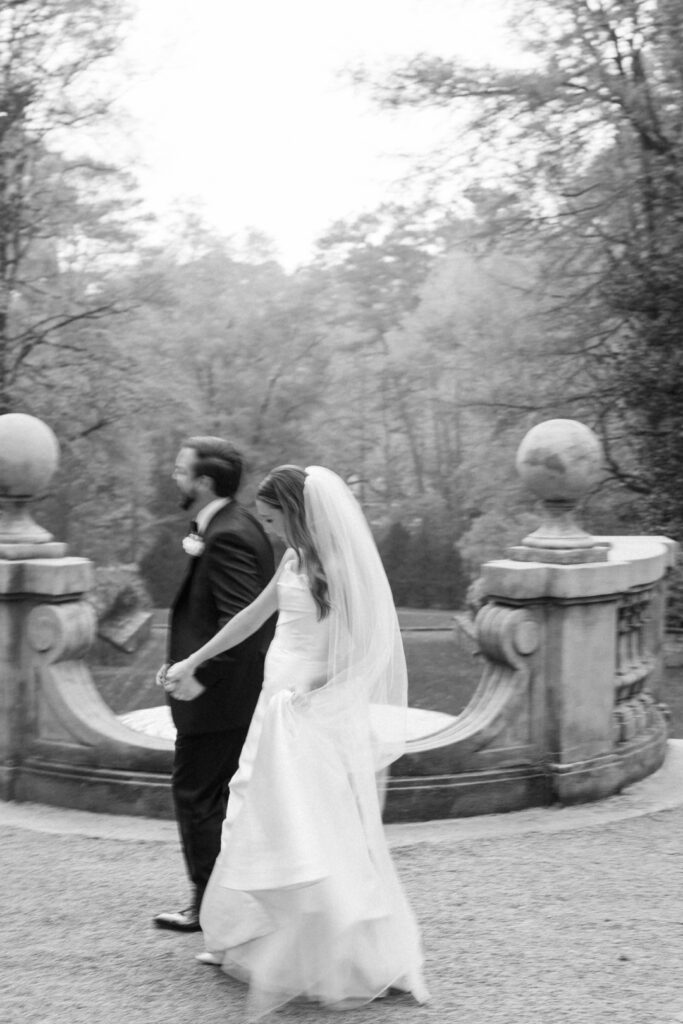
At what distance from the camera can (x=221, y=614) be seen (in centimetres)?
391

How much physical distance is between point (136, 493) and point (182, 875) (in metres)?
18.7

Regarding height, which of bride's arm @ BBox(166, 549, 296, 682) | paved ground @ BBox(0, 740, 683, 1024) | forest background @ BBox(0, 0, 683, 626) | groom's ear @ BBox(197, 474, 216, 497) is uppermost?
forest background @ BBox(0, 0, 683, 626)

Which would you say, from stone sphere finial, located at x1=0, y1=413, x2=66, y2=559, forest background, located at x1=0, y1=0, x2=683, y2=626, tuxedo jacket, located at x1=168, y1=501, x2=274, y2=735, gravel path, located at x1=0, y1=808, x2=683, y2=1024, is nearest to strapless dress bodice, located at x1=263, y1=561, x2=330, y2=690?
tuxedo jacket, located at x1=168, y1=501, x2=274, y2=735

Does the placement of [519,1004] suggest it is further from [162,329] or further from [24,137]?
[162,329]

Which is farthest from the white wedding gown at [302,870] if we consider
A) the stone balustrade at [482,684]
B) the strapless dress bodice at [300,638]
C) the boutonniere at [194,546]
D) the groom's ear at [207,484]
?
the stone balustrade at [482,684]

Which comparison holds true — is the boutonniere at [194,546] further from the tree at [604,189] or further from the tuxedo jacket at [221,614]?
the tree at [604,189]

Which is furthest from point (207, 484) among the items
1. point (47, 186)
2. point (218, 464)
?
point (47, 186)

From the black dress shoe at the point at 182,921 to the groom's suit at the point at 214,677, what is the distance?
0.06 metres

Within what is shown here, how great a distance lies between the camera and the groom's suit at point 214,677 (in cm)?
389

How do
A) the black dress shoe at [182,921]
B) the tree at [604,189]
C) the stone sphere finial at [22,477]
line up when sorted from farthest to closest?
1. the tree at [604,189]
2. the stone sphere finial at [22,477]
3. the black dress shoe at [182,921]

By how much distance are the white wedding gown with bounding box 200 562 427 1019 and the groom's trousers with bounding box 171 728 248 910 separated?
0.83 ft

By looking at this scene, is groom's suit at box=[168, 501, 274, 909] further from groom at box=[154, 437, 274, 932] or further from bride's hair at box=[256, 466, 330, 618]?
bride's hair at box=[256, 466, 330, 618]

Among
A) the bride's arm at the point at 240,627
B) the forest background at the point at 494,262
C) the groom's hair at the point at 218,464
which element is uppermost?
the forest background at the point at 494,262

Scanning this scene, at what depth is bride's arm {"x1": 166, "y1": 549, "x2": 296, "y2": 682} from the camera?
374 cm
